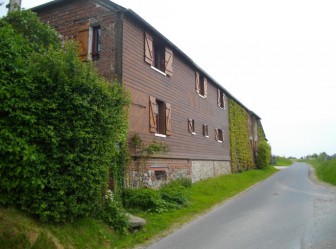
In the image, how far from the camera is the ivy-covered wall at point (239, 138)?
26609mm

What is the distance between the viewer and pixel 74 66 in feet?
24.8

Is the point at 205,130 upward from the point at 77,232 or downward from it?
upward

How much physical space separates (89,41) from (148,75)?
2790 mm

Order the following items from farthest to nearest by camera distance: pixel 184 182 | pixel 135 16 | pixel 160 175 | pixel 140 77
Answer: pixel 184 182
pixel 160 175
pixel 140 77
pixel 135 16

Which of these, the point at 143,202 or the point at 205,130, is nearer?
the point at 143,202

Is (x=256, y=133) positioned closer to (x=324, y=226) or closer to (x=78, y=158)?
(x=324, y=226)

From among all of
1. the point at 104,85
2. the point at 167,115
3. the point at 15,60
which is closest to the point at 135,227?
the point at 104,85

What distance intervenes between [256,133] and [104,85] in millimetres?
33555

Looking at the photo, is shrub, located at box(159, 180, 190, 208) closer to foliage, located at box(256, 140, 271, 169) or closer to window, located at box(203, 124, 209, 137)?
window, located at box(203, 124, 209, 137)

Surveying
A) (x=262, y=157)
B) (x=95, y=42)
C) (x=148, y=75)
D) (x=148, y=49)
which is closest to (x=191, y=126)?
(x=148, y=75)

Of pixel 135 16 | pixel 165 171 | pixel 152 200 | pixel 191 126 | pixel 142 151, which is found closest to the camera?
pixel 152 200

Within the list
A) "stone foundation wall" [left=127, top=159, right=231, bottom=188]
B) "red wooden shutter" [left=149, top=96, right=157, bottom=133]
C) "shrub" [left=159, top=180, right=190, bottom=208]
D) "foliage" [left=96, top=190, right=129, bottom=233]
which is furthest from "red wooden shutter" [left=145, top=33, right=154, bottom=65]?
"foliage" [left=96, top=190, right=129, bottom=233]

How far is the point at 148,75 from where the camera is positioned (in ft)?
45.6

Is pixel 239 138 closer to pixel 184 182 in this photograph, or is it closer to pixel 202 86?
pixel 202 86
